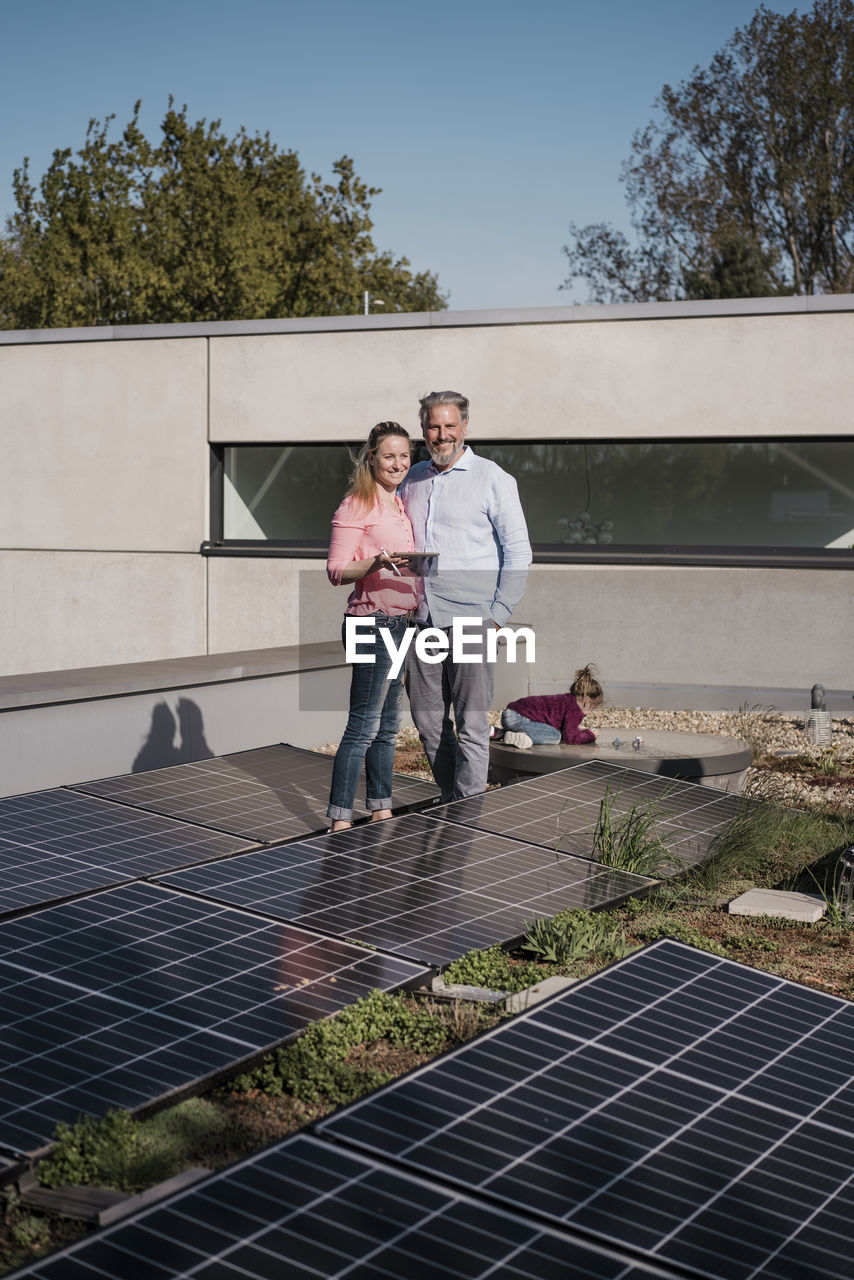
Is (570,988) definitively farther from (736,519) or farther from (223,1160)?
(736,519)

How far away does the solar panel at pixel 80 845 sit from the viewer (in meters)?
4.86

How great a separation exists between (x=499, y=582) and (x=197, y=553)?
9.13 m

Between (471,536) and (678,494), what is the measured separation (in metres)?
7.82

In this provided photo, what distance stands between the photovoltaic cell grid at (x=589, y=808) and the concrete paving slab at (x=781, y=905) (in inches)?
13.1

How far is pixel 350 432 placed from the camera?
1449 cm

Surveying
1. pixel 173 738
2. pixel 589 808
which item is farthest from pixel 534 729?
pixel 173 738

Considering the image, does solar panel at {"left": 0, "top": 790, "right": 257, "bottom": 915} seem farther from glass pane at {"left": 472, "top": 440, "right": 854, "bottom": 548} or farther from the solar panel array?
glass pane at {"left": 472, "top": 440, "right": 854, "bottom": 548}

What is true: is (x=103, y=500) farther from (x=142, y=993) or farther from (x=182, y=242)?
(x=182, y=242)

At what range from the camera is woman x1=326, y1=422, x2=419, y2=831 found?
6141mm

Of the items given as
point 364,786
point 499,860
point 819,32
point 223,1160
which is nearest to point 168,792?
point 364,786

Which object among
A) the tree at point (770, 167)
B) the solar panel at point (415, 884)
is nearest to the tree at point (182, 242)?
the tree at point (770, 167)

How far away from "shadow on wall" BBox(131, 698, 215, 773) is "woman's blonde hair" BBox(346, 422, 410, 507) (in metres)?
3.01

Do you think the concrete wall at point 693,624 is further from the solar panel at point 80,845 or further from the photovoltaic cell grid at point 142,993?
the photovoltaic cell grid at point 142,993

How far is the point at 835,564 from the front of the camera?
1301cm
